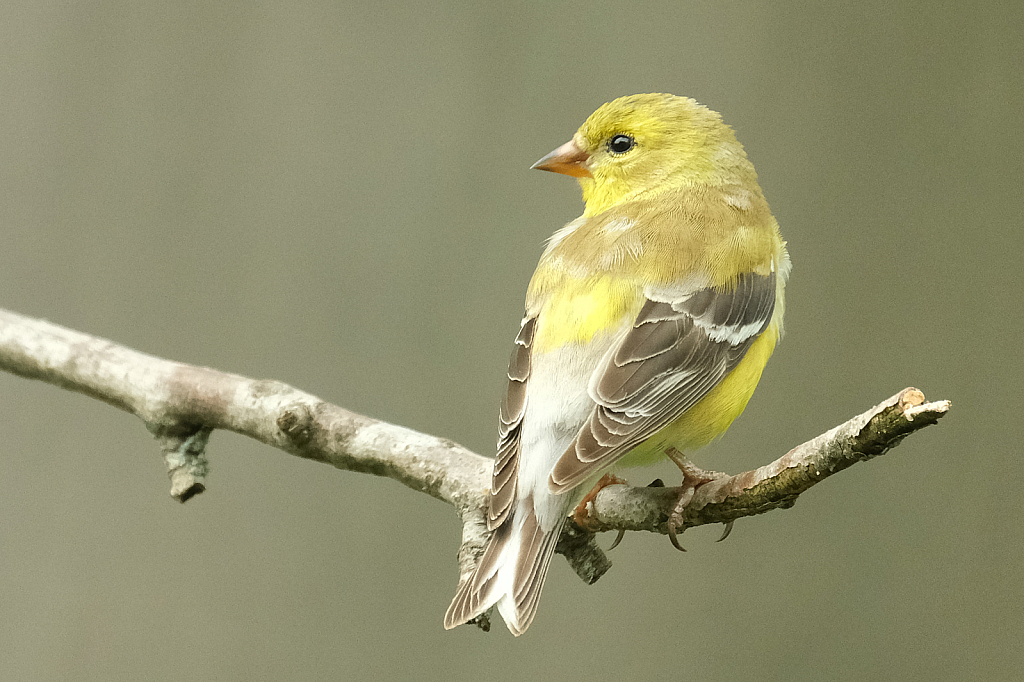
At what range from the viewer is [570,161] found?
1888 mm

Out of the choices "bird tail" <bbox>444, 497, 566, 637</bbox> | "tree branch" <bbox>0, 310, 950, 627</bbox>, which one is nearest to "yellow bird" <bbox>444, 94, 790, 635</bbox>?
"bird tail" <bbox>444, 497, 566, 637</bbox>

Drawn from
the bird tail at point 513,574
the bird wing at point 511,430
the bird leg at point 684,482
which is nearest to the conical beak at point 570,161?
the bird wing at point 511,430

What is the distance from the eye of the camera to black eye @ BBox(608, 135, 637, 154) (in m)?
1.86

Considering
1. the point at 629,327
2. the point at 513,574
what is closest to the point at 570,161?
the point at 629,327

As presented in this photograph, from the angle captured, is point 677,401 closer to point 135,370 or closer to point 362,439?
point 362,439

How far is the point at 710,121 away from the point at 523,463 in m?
0.90

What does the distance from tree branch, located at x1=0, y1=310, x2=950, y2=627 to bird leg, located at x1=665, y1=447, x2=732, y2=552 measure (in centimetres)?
1

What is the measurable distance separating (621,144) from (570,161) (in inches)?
4.4

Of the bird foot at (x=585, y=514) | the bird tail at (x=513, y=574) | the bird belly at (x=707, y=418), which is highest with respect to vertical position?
the bird belly at (x=707, y=418)

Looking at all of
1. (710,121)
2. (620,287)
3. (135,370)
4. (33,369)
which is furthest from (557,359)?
(33,369)

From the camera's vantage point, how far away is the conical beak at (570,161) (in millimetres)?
1861

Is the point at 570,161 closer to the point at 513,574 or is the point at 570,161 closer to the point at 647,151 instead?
the point at 647,151

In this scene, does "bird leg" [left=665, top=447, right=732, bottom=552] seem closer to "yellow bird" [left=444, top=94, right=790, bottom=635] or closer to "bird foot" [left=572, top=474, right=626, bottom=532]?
"yellow bird" [left=444, top=94, right=790, bottom=635]

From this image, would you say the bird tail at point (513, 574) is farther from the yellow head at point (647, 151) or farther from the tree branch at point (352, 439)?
the yellow head at point (647, 151)
